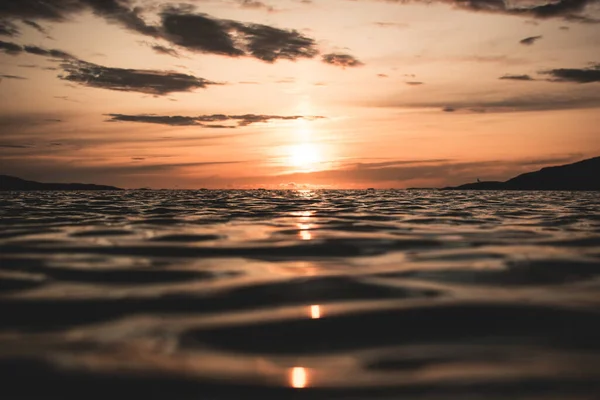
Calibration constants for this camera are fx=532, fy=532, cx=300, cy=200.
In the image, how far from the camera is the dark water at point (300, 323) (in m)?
3.40

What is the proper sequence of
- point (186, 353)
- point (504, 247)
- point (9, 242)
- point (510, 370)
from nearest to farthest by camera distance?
point (510, 370), point (186, 353), point (504, 247), point (9, 242)

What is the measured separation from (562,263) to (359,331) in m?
5.29

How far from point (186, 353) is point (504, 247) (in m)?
8.15

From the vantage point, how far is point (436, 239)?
11891 millimetres

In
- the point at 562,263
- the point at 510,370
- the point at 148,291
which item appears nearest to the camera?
the point at 510,370

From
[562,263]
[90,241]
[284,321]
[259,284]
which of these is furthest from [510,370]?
[90,241]

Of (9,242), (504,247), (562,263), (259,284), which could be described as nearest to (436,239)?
(504,247)

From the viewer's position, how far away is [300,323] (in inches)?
192

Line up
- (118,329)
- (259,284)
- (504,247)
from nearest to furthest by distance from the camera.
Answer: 1. (118,329)
2. (259,284)
3. (504,247)

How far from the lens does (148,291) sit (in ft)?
20.9

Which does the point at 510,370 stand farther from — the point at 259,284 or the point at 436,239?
the point at 436,239

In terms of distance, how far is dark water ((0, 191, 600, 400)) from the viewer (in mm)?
3396

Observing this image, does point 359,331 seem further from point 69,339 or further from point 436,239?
point 436,239

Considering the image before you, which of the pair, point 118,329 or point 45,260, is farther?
point 45,260
